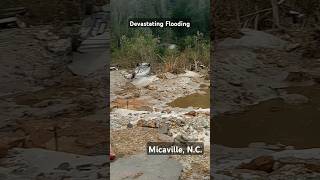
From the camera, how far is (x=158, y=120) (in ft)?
15.8

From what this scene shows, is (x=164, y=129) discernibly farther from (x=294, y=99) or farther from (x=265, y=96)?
(x=294, y=99)

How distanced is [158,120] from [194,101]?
0.35 meters

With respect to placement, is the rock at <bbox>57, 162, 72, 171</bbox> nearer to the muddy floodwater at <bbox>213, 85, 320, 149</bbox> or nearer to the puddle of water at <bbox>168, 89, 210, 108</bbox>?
the puddle of water at <bbox>168, 89, 210, 108</bbox>

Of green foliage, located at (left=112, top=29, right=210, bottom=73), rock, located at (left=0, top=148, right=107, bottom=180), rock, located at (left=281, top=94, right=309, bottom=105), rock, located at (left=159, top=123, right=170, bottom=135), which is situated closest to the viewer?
rock, located at (left=0, top=148, right=107, bottom=180)

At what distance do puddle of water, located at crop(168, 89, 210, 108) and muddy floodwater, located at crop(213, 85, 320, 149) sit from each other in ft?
0.57

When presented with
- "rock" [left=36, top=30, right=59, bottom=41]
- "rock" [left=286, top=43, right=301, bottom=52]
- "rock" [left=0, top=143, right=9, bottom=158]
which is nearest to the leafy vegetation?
"rock" [left=36, top=30, right=59, bottom=41]

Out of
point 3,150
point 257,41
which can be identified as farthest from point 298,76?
point 3,150

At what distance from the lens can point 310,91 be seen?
4.91 meters

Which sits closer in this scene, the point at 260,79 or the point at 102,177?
the point at 102,177

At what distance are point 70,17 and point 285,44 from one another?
1848 mm

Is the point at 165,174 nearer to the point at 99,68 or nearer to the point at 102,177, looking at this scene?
the point at 102,177

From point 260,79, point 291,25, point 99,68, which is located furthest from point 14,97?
point 291,25

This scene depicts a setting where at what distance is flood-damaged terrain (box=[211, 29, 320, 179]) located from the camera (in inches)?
188

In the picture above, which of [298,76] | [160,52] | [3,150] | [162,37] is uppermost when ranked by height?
[162,37]
